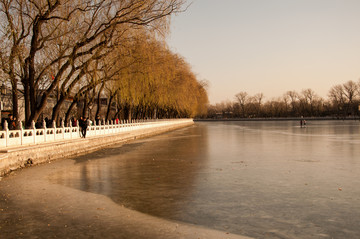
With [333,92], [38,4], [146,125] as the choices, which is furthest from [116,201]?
[333,92]

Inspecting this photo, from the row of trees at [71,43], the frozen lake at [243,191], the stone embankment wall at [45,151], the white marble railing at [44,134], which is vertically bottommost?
the frozen lake at [243,191]

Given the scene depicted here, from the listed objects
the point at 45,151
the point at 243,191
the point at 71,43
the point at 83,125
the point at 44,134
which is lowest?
the point at 243,191

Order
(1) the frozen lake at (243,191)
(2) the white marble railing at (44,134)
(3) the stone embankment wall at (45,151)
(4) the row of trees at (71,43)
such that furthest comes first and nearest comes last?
(4) the row of trees at (71,43)
(2) the white marble railing at (44,134)
(3) the stone embankment wall at (45,151)
(1) the frozen lake at (243,191)

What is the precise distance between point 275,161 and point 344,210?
26.7 feet

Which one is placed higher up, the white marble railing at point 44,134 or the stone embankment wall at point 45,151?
the white marble railing at point 44,134

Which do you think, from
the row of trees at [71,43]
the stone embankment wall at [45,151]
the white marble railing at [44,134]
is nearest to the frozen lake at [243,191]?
the stone embankment wall at [45,151]

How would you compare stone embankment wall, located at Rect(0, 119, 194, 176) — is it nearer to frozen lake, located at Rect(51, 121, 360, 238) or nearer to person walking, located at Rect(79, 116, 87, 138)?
person walking, located at Rect(79, 116, 87, 138)

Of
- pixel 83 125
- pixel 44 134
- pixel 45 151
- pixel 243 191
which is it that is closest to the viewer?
pixel 243 191

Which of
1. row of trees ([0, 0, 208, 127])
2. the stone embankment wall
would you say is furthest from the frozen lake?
row of trees ([0, 0, 208, 127])

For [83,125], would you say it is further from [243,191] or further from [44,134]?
[243,191]

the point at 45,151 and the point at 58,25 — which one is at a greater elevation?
the point at 58,25

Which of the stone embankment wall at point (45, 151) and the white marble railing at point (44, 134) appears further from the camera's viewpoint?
the white marble railing at point (44, 134)

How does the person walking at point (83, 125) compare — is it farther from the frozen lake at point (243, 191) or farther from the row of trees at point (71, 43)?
Result: the frozen lake at point (243, 191)

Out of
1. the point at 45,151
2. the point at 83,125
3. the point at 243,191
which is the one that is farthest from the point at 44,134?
the point at 243,191
